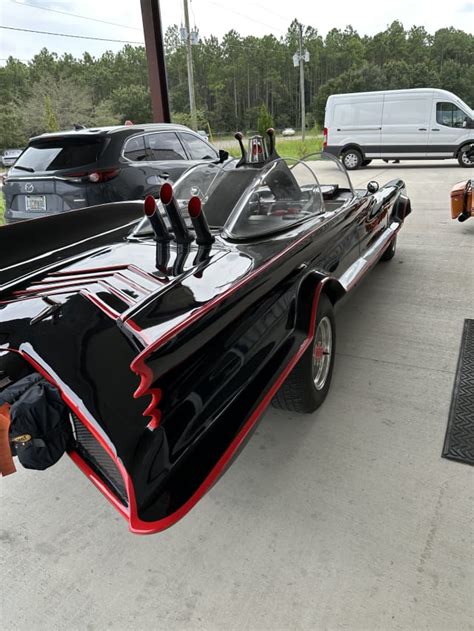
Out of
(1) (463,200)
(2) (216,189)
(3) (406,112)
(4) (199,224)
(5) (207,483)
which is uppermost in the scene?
(3) (406,112)

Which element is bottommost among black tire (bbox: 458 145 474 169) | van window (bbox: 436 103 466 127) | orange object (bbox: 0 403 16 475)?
orange object (bbox: 0 403 16 475)

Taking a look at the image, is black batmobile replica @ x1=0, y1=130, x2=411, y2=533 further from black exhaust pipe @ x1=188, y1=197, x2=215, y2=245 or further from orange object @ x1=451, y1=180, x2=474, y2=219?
orange object @ x1=451, y1=180, x2=474, y2=219

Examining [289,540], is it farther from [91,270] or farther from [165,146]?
[165,146]

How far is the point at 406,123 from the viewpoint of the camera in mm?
13016

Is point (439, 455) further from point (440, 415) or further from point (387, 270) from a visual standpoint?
point (387, 270)

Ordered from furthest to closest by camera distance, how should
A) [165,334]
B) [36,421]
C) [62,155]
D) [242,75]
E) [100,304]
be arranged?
1. [242,75]
2. [62,155]
3. [100,304]
4. [36,421]
5. [165,334]

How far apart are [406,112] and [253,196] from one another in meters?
12.3

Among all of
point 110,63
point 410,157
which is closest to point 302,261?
point 410,157

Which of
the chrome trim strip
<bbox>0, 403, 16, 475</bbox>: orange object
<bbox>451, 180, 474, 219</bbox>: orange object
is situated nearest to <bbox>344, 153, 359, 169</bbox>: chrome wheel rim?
<bbox>451, 180, 474, 219</bbox>: orange object

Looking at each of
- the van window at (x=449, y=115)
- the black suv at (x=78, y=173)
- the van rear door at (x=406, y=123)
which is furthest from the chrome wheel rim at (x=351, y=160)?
the black suv at (x=78, y=173)

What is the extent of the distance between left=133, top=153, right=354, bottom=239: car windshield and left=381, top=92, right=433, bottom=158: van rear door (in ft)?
36.1

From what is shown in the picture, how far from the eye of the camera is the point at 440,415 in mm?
2494

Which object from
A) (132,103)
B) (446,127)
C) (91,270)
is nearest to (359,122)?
(446,127)

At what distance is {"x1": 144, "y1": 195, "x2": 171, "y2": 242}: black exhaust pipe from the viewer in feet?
7.59
